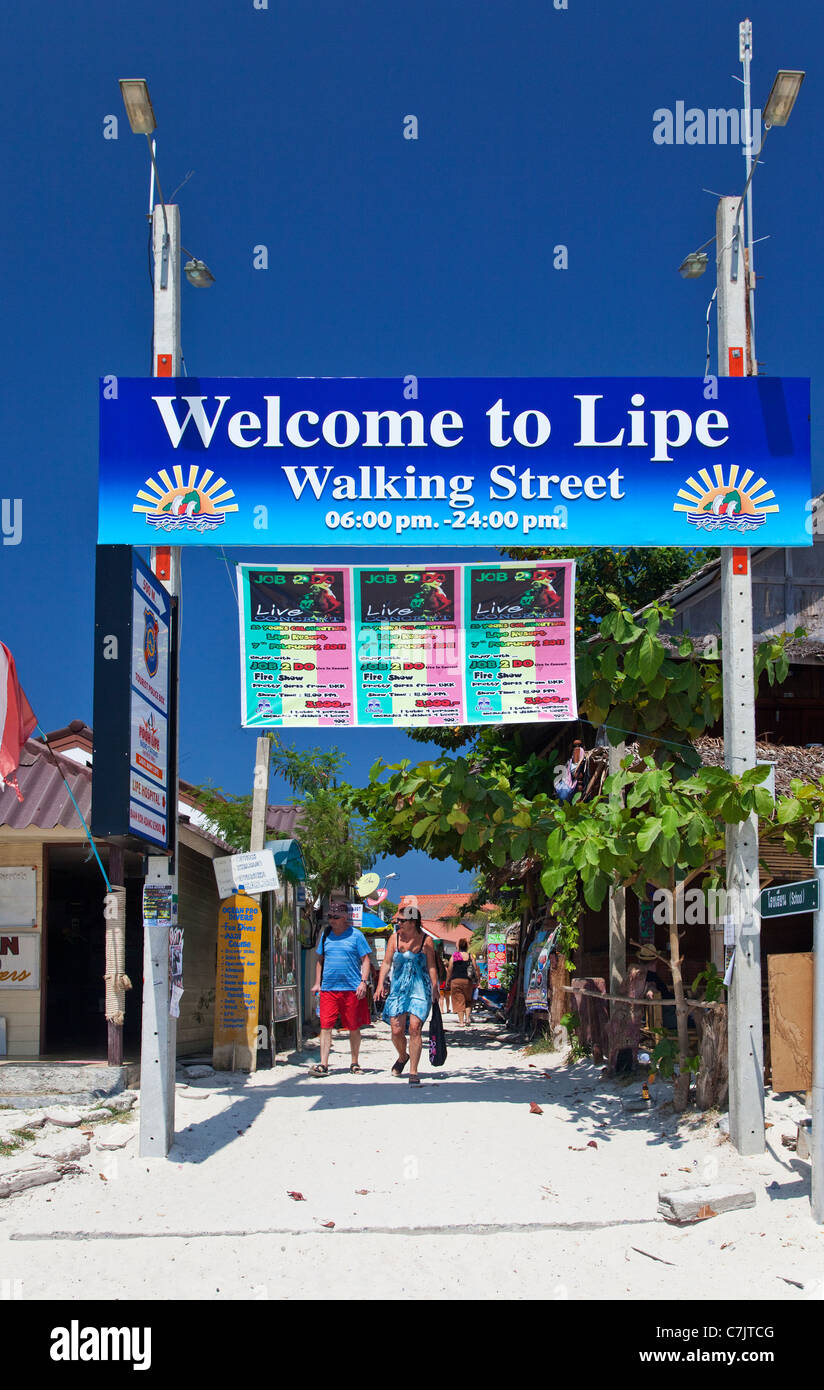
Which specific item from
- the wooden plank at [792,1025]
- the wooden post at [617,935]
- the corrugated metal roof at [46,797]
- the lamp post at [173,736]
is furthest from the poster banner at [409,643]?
the wooden plank at [792,1025]

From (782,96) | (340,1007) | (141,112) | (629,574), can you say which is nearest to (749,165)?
(782,96)

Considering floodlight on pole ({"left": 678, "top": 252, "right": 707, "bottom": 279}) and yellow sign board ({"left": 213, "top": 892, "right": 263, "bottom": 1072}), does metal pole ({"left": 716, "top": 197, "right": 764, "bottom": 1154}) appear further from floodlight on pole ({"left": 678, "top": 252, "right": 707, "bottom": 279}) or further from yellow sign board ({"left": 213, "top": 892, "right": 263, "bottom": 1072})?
yellow sign board ({"left": 213, "top": 892, "right": 263, "bottom": 1072})

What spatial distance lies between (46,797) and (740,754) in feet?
19.7

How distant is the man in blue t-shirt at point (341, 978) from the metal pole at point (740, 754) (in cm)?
409

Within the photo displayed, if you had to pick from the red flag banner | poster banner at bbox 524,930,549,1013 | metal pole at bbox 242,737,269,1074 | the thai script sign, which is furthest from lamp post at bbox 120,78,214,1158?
poster banner at bbox 524,930,549,1013

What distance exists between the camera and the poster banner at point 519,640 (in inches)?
354

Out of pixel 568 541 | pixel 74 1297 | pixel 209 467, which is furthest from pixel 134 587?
pixel 74 1297

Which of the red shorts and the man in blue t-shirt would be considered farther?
the red shorts

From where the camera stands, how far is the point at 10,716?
28.9 ft

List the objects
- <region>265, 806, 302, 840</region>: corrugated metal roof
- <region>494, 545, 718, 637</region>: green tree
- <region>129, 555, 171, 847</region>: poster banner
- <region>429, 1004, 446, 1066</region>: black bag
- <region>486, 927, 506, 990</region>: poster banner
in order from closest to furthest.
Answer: <region>129, 555, 171, 847</region>: poster banner → <region>429, 1004, 446, 1066</region>: black bag → <region>494, 545, 718, 637</region>: green tree → <region>265, 806, 302, 840</region>: corrugated metal roof → <region>486, 927, 506, 990</region>: poster banner

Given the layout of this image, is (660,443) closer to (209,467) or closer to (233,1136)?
(209,467)

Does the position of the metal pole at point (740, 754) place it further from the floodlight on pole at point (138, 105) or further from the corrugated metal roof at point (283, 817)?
the corrugated metal roof at point (283, 817)

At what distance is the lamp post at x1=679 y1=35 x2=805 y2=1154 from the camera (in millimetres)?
8008

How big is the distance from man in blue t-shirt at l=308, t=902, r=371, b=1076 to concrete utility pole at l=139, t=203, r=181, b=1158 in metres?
2.90
